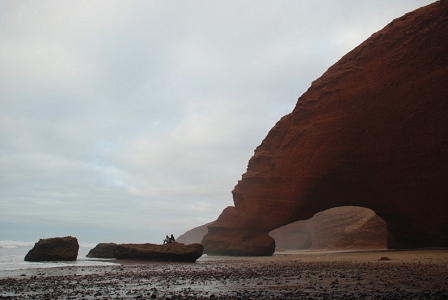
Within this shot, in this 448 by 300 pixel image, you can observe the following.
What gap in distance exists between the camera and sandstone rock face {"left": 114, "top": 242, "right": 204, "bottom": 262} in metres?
19.5

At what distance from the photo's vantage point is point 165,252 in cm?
1956

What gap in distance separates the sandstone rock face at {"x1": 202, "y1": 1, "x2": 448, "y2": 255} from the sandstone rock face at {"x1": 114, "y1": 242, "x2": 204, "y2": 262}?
36.9 ft

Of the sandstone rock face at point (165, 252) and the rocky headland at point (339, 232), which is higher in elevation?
the rocky headland at point (339, 232)

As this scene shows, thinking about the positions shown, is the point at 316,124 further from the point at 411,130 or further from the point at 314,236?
the point at 314,236

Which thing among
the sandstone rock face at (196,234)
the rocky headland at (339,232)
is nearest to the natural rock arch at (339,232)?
the rocky headland at (339,232)

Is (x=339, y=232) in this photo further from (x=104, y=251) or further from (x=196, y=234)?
(x=196, y=234)

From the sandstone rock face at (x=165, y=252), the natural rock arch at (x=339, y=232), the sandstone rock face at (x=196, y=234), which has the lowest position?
the sandstone rock face at (x=165, y=252)

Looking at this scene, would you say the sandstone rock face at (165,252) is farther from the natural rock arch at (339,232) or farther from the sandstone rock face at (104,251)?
the natural rock arch at (339,232)

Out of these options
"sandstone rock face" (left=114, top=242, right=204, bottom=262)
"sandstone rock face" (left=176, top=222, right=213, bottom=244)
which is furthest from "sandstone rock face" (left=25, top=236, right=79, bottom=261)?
"sandstone rock face" (left=176, top=222, right=213, bottom=244)

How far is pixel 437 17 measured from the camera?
67.5 feet

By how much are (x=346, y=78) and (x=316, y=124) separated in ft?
13.3

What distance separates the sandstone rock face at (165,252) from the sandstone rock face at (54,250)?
137 inches

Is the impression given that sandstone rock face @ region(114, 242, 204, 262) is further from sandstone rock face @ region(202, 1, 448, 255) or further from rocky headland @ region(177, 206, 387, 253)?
rocky headland @ region(177, 206, 387, 253)

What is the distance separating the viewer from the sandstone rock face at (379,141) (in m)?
21.4
